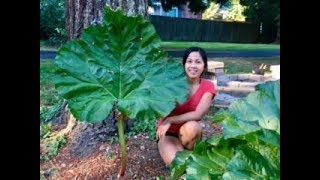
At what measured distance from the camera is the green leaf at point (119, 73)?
6.93 feet

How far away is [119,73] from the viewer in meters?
2.20

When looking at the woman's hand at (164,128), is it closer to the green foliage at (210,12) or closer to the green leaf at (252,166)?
the green leaf at (252,166)

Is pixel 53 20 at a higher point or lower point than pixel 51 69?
higher

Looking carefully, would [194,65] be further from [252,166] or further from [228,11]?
[228,11]

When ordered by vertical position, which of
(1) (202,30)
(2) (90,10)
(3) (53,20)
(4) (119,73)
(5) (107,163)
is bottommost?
(5) (107,163)

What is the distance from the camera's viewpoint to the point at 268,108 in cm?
171

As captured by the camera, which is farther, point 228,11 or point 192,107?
point 228,11

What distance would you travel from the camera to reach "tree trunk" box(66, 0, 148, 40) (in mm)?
2756

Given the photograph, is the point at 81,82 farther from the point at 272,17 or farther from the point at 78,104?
the point at 272,17

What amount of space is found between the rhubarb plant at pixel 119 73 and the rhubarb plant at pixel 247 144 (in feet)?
0.84

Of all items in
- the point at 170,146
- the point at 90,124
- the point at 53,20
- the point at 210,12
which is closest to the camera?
the point at 170,146

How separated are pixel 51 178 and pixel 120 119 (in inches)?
22.5

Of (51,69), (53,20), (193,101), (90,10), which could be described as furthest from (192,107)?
(53,20)

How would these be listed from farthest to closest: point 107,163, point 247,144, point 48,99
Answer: point 48,99 → point 107,163 → point 247,144
